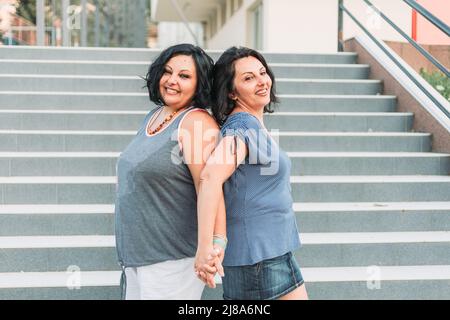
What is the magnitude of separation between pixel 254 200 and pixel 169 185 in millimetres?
282

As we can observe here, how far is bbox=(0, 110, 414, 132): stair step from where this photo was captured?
4633 mm

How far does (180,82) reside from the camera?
6.01ft

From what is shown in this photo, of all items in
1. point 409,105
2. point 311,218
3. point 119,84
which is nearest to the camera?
point 311,218

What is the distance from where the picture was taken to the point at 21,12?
372 inches

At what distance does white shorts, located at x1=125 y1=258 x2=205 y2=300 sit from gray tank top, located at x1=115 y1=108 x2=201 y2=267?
3cm

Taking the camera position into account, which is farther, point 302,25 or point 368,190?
point 302,25

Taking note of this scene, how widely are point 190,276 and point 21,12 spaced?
29.0ft

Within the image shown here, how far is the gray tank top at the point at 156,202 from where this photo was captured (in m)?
1.77

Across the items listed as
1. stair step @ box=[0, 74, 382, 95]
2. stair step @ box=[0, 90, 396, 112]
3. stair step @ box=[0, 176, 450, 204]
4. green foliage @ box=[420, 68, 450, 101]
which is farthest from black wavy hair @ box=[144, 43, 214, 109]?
green foliage @ box=[420, 68, 450, 101]

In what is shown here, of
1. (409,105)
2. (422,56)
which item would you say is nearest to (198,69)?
(409,105)

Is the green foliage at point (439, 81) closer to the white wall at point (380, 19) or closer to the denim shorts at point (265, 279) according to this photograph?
the denim shorts at point (265, 279)

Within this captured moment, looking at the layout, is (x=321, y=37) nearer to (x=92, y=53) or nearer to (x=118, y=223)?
(x=92, y=53)

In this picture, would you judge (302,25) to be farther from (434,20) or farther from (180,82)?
(180,82)

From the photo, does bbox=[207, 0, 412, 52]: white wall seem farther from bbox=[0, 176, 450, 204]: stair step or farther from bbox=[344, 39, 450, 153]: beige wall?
bbox=[0, 176, 450, 204]: stair step
